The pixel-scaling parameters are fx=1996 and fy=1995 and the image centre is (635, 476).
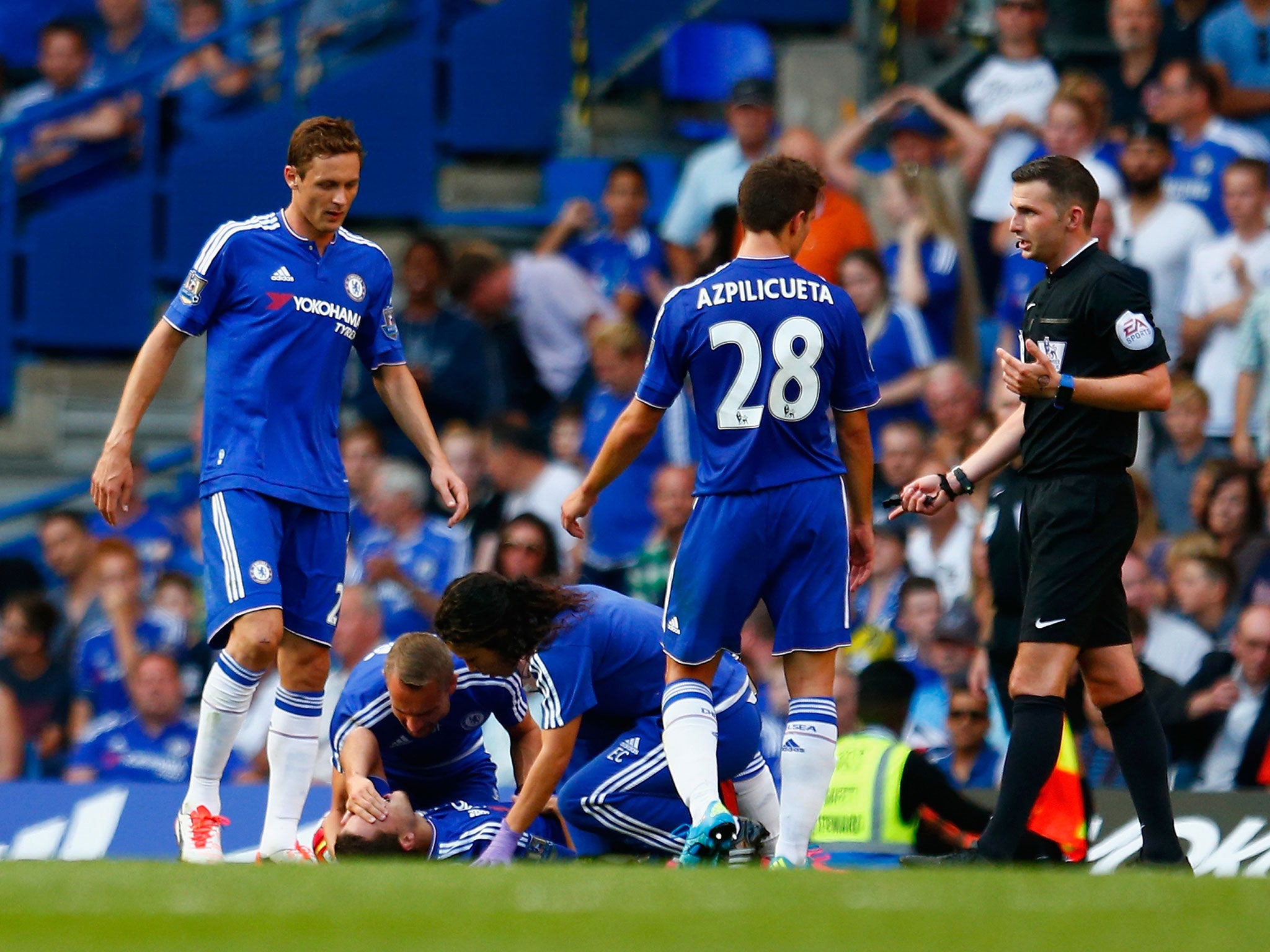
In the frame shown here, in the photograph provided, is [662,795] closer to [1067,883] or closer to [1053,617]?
[1053,617]

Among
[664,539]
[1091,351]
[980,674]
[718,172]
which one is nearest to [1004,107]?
[718,172]

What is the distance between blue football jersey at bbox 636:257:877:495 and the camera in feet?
21.6

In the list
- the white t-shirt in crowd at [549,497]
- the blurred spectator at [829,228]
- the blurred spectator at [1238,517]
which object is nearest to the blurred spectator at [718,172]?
the blurred spectator at [829,228]

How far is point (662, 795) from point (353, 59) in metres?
8.89

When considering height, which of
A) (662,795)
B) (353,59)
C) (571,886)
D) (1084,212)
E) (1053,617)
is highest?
(353,59)

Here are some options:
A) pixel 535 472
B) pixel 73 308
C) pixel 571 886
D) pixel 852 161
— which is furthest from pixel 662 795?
pixel 73 308

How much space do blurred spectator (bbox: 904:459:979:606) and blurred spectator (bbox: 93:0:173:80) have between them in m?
7.64

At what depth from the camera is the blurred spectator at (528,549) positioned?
10.3m

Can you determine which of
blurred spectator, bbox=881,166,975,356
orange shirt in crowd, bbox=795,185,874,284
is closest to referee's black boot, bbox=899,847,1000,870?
blurred spectator, bbox=881,166,975,356

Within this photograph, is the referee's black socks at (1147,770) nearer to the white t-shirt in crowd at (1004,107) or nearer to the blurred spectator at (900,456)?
the blurred spectator at (900,456)

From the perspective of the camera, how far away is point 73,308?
14102 millimetres

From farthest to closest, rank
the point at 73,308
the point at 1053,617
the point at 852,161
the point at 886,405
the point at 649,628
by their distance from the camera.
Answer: the point at 73,308 < the point at 852,161 < the point at 886,405 < the point at 649,628 < the point at 1053,617


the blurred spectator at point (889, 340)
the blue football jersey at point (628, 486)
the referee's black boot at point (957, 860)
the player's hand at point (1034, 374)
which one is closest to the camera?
the player's hand at point (1034, 374)

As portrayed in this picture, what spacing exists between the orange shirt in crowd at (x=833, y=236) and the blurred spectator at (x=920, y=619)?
92.0 inches
